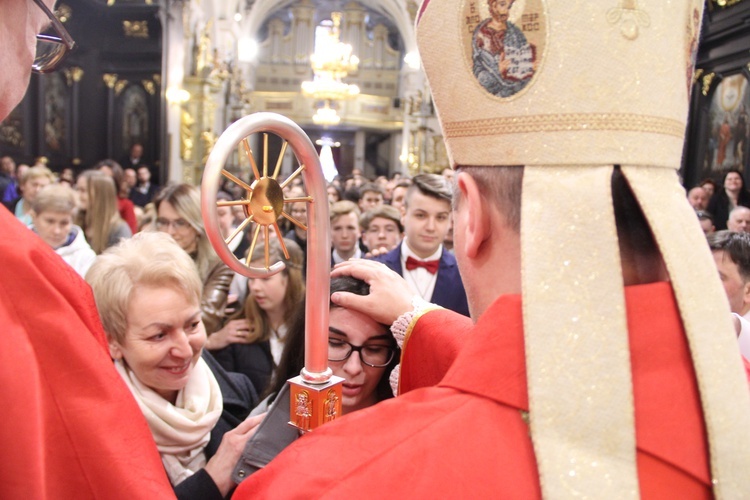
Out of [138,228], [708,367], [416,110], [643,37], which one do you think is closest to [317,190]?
[643,37]

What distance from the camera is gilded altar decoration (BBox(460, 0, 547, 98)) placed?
3.37 feet

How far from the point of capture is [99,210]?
4809mm

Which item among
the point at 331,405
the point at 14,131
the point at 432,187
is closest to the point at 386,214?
the point at 432,187

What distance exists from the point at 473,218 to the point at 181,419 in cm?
130

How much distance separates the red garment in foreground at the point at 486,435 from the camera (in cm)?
91

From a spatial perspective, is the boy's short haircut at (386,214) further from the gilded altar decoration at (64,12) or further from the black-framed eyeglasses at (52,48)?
the gilded altar decoration at (64,12)

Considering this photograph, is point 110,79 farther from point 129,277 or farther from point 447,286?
point 129,277

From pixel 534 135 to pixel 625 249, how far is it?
0.23 m

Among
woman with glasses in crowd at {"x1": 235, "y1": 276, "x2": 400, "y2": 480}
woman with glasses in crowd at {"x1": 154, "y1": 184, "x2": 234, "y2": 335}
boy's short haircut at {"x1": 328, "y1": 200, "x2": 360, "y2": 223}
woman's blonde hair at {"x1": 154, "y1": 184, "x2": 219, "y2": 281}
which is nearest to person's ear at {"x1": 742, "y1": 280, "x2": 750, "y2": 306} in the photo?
woman with glasses in crowd at {"x1": 235, "y1": 276, "x2": 400, "y2": 480}

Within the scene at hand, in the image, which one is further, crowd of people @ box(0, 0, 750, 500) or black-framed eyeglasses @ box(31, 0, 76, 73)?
black-framed eyeglasses @ box(31, 0, 76, 73)

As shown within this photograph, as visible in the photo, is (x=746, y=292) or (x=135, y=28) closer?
(x=746, y=292)

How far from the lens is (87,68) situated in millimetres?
14359

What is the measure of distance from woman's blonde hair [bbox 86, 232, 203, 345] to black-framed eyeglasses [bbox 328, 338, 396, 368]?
550mm

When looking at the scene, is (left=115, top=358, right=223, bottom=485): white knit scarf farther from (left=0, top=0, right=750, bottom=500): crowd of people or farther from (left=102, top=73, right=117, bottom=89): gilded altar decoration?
(left=102, top=73, right=117, bottom=89): gilded altar decoration
